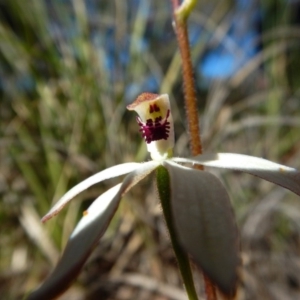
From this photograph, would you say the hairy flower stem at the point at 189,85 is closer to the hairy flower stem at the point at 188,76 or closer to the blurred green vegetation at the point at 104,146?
the hairy flower stem at the point at 188,76

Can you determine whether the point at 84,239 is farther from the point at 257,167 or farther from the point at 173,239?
the point at 257,167

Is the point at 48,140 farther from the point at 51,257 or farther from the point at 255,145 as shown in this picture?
the point at 255,145

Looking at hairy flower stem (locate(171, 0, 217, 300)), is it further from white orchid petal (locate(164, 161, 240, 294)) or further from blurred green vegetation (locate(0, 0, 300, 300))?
blurred green vegetation (locate(0, 0, 300, 300))

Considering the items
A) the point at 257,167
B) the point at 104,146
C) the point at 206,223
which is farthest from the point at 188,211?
the point at 104,146

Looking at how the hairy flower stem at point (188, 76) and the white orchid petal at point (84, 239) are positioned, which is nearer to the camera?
the white orchid petal at point (84, 239)

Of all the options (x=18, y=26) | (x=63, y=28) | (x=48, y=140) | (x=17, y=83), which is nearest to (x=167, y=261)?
(x=48, y=140)

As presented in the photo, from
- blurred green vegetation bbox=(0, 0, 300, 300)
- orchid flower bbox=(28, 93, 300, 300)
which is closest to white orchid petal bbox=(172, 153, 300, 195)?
orchid flower bbox=(28, 93, 300, 300)

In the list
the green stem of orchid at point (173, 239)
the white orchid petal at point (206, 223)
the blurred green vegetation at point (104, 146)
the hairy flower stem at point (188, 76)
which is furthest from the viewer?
the blurred green vegetation at point (104, 146)

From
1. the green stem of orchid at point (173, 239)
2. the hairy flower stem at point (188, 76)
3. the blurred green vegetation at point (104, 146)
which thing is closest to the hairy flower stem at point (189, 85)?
the hairy flower stem at point (188, 76)
